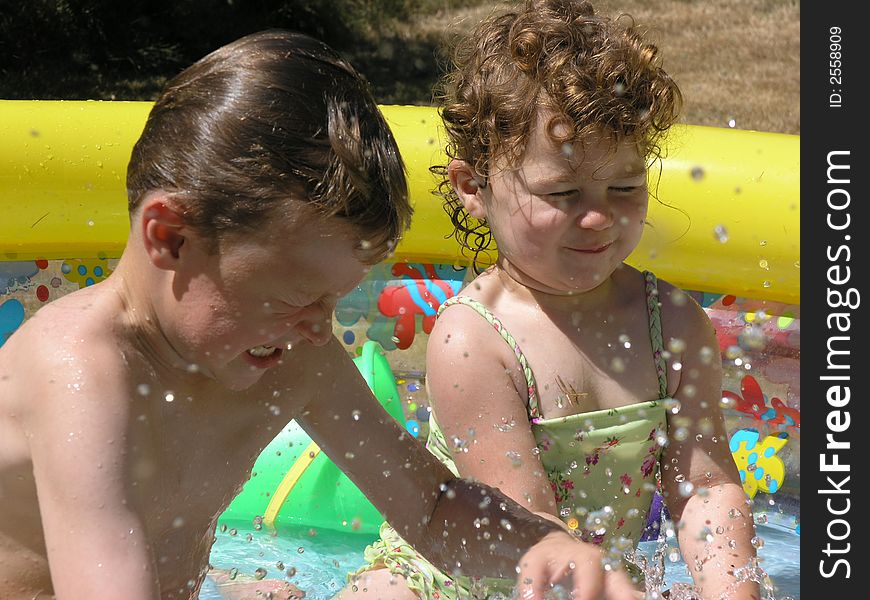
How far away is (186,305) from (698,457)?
3.41 feet

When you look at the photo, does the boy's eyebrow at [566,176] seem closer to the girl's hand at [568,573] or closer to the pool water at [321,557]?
the girl's hand at [568,573]

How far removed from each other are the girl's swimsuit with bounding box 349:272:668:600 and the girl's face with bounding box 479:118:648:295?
0.51ft

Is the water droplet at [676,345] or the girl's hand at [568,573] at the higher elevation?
the water droplet at [676,345]

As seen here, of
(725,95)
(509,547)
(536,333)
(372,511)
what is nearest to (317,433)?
(509,547)

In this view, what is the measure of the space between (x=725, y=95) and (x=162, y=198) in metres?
5.29

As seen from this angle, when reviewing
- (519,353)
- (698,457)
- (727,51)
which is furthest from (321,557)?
(727,51)

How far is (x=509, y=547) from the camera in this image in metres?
1.75

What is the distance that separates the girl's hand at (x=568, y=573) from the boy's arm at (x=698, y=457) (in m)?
0.44

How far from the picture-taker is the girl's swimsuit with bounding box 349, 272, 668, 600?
6.89 feet

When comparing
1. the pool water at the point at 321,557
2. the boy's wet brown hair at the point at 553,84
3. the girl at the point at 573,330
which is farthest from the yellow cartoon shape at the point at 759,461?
the boy's wet brown hair at the point at 553,84

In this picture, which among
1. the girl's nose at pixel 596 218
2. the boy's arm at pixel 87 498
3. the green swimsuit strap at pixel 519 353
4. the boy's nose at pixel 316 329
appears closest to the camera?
the boy's arm at pixel 87 498

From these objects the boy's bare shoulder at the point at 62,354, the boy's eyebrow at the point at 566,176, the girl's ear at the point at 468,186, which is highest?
the boy's bare shoulder at the point at 62,354

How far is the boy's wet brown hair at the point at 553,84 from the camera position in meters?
2.01

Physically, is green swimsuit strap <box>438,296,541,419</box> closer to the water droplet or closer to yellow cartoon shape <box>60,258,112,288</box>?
the water droplet
